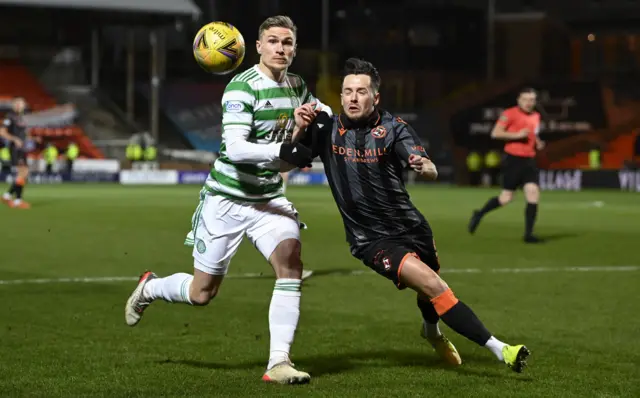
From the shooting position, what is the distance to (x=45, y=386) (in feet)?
19.9

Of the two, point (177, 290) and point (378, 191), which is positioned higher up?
point (378, 191)

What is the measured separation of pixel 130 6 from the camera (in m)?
47.6

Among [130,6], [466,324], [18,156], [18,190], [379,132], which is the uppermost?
[130,6]

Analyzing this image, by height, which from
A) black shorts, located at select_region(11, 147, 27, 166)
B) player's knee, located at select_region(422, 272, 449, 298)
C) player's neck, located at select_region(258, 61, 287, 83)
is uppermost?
player's neck, located at select_region(258, 61, 287, 83)

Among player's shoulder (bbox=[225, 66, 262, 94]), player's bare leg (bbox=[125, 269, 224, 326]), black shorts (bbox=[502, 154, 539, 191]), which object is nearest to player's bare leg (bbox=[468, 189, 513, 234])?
black shorts (bbox=[502, 154, 539, 191])

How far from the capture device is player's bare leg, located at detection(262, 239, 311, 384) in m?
6.33

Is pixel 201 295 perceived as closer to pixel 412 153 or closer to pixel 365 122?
pixel 365 122

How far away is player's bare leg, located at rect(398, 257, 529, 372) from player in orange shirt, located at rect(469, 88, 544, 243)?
10.3 metres

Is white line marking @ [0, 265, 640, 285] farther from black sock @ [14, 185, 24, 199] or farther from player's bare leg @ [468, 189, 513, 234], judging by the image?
black sock @ [14, 185, 24, 199]

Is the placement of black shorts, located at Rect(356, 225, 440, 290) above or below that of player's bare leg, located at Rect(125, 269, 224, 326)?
above

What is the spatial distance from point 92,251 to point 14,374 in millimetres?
8495

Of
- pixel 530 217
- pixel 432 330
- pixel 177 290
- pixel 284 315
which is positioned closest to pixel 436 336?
pixel 432 330

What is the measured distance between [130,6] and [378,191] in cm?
4300

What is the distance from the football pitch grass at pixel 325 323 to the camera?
6.25m
